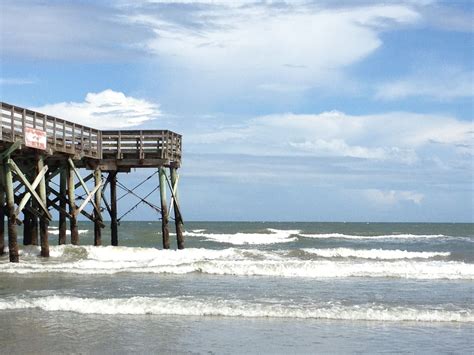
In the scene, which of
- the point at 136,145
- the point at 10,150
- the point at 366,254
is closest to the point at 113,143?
the point at 136,145

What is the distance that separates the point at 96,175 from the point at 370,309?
1471 cm

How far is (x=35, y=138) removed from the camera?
20891 mm

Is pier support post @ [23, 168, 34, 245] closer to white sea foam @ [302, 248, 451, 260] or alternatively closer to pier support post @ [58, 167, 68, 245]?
pier support post @ [58, 167, 68, 245]

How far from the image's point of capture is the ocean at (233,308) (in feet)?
33.9

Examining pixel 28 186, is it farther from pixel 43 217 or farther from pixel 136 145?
pixel 136 145

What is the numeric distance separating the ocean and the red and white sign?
3.59m

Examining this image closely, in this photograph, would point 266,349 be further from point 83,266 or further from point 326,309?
point 83,266

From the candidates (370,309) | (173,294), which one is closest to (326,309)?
(370,309)

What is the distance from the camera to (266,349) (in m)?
9.97

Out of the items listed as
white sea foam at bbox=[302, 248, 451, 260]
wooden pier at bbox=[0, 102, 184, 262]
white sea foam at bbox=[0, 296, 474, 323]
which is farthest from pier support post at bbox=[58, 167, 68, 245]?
white sea foam at bbox=[0, 296, 474, 323]

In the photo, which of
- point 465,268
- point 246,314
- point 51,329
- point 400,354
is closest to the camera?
point 400,354

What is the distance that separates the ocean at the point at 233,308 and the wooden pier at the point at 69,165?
1.97 m

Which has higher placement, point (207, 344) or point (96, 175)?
point (96, 175)

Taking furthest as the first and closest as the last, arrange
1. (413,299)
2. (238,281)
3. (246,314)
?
(238,281) < (413,299) < (246,314)
